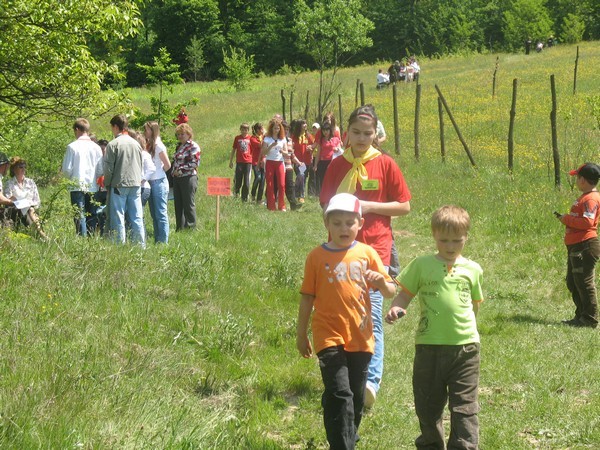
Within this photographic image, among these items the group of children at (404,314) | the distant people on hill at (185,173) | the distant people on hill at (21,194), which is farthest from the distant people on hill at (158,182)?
the group of children at (404,314)

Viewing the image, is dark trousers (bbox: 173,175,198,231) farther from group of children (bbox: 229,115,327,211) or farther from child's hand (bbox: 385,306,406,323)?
child's hand (bbox: 385,306,406,323)

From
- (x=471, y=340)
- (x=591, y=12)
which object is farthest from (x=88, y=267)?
(x=591, y=12)

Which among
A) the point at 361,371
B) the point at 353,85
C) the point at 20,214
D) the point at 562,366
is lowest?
the point at 562,366

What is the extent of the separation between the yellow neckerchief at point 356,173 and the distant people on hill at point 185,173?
6.95 meters

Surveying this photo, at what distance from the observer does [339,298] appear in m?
4.79

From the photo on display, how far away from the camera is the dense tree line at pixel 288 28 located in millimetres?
82375

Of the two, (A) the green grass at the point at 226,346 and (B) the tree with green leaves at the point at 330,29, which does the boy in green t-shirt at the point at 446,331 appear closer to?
(A) the green grass at the point at 226,346

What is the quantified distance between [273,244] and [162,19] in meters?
79.9

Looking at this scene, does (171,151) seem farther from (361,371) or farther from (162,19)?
(162,19)

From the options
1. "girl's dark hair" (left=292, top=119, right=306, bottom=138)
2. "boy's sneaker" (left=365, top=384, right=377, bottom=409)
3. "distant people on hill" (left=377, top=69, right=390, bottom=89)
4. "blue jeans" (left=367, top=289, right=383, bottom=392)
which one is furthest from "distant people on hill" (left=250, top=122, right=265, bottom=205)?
"distant people on hill" (left=377, top=69, right=390, bottom=89)

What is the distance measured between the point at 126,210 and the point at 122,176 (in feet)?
2.00

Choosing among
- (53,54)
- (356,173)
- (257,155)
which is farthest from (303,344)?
(257,155)

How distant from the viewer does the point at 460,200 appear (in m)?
15.7

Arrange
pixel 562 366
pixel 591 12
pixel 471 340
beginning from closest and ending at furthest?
pixel 471 340, pixel 562 366, pixel 591 12
